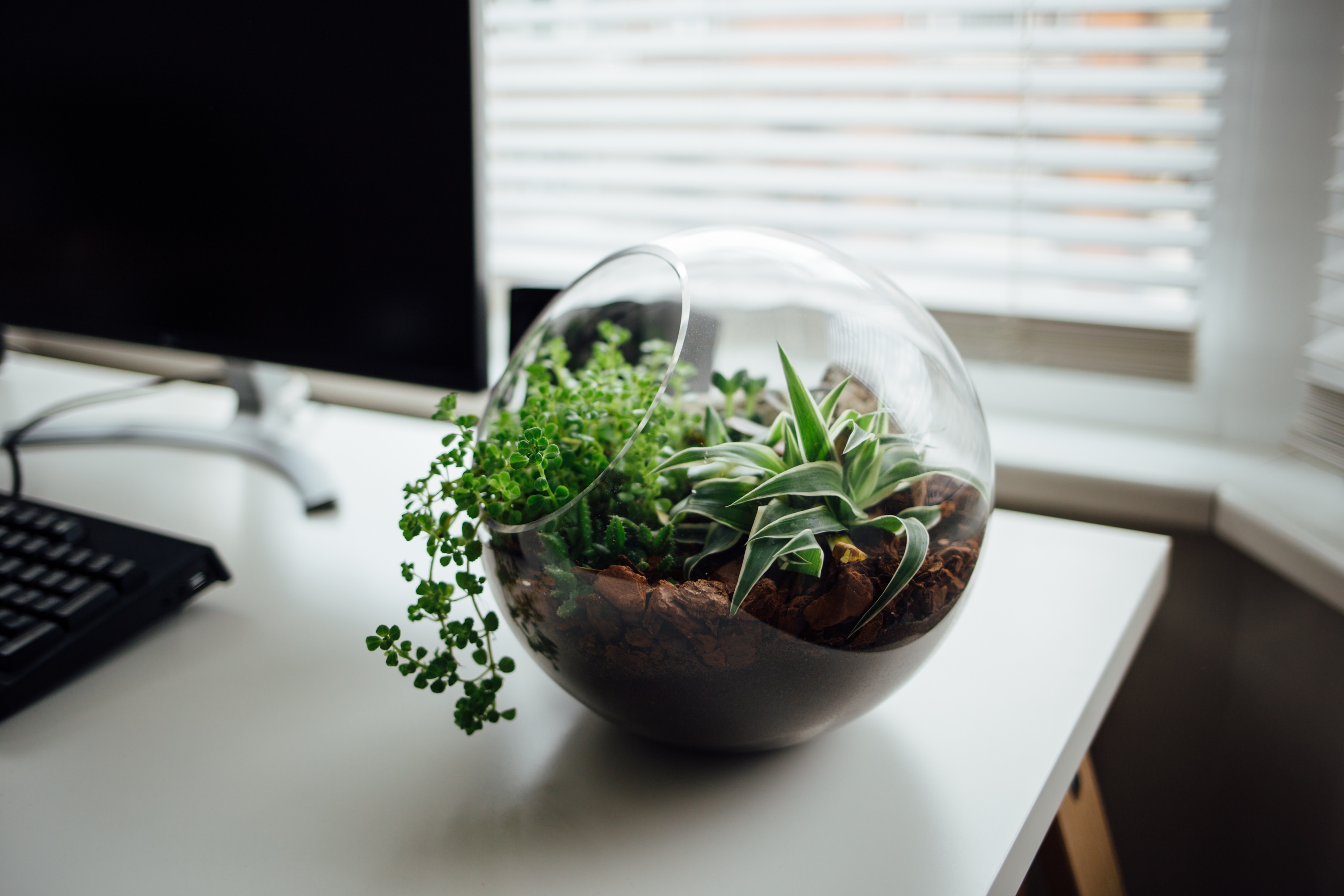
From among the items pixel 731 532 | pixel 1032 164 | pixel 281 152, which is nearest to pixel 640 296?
pixel 731 532

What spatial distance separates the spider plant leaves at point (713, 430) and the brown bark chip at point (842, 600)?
12 centimetres

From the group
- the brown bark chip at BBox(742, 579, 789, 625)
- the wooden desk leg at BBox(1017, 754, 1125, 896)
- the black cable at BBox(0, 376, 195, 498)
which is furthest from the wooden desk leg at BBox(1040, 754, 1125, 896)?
the black cable at BBox(0, 376, 195, 498)

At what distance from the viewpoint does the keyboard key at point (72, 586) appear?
0.55m

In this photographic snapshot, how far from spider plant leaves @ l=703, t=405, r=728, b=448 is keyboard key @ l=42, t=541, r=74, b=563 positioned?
43 centimetres

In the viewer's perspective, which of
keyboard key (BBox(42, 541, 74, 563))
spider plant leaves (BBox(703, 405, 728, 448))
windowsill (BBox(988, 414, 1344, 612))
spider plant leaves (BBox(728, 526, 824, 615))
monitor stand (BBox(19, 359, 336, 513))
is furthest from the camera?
monitor stand (BBox(19, 359, 336, 513))

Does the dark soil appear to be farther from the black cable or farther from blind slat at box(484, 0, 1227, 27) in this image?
blind slat at box(484, 0, 1227, 27)

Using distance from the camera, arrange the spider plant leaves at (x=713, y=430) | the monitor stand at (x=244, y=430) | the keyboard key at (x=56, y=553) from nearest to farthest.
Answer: the spider plant leaves at (x=713, y=430) → the keyboard key at (x=56, y=553) → the monitor stand at (x=244, y=430)

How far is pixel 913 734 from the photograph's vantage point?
49cm

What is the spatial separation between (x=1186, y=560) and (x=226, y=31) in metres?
1.01

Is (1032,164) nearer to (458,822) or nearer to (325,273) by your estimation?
Answer: (325,273)

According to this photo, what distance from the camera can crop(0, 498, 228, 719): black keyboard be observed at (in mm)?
511

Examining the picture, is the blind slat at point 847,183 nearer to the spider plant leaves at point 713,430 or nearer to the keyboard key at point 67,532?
the spider plant leaves at point 713,430

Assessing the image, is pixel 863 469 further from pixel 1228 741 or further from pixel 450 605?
pixel 1228 741

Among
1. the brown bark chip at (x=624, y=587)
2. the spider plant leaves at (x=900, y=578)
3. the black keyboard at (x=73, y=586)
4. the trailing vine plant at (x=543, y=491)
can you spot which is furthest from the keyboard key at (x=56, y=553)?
the spider plant leaves at (x=900, y=578)
